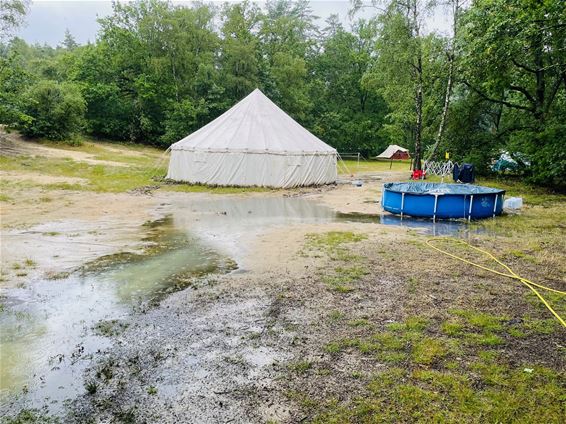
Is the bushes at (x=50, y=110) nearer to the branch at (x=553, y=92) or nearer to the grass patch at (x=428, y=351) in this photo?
the branch at (x=553, y=92)

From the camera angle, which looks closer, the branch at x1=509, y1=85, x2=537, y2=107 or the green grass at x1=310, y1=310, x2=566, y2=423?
the green grass at x1=310, y1=310, x2=566, y2=423

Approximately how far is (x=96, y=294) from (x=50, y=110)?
24.4 meters

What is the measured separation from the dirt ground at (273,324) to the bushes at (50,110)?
1922 cm

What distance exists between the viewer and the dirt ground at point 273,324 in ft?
11.5

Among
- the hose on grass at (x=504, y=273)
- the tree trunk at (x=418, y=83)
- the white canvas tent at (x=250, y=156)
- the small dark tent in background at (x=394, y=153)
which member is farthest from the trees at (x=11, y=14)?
the small dark tent in background at (x=394, y=153)

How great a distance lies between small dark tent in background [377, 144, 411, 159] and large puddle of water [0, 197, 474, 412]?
1144 inches

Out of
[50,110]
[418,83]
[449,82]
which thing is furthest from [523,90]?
[50,110]

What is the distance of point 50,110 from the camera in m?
26.0

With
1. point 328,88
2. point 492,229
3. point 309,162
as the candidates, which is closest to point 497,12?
point 492,229

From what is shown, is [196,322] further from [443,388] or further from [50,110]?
[50,110]

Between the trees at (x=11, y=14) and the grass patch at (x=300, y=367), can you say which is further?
the trees at (x=11, y=14)

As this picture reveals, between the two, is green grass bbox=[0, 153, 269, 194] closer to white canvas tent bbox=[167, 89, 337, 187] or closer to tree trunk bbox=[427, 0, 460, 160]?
white canvas tent bbox=[167, 89, 337, 187]

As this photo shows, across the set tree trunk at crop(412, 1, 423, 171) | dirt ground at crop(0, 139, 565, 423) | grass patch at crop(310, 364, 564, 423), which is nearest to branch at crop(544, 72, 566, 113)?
tree trunk at crop(412, 1, 423, 171)

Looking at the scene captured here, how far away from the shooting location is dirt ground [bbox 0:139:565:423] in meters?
3.49
